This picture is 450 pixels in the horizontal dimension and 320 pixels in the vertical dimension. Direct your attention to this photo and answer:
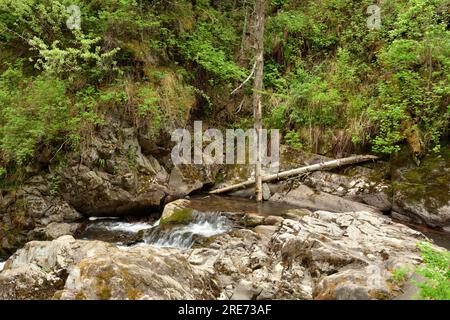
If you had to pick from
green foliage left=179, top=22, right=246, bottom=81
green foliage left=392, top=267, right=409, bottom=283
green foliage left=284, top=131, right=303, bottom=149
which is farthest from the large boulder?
green foliage left=179, top=22, right=246, bottom=81

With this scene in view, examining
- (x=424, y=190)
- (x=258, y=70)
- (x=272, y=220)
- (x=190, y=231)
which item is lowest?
(x=190, y=231)

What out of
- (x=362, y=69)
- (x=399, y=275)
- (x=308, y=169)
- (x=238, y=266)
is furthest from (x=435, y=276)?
(x=362, y=69)

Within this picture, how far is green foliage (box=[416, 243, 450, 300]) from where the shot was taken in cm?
374

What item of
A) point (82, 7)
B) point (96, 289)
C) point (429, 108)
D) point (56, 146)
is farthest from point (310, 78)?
point (96, 289)

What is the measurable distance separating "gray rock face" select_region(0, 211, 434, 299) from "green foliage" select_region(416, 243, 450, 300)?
303 millimetres

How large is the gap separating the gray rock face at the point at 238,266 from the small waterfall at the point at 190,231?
622 mm

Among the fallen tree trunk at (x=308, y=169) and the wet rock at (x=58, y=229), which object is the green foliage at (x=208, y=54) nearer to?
the fallen tree trunk at (x=308, y=169)

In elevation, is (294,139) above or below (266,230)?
above

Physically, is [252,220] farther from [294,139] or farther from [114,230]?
[294,139]

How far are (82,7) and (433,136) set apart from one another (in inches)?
381

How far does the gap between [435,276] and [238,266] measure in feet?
9.33

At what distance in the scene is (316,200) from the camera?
9.33 m

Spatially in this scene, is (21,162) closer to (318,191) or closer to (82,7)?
(82,7)

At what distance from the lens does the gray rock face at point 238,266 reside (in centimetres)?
429
